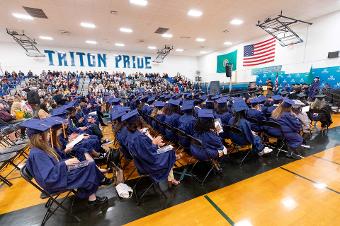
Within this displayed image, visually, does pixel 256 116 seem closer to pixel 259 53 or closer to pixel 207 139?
pixel 207 139

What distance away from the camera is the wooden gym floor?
225 cm

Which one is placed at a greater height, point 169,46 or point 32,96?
point 169,46

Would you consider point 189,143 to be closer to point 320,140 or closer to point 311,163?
point 311,163

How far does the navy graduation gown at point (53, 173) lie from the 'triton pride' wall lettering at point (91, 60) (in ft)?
59.2

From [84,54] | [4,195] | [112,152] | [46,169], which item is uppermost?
[84,54]

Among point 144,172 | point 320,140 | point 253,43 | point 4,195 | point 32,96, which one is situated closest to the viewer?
point 144,172

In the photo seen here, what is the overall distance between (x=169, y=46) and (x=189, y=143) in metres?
15.0

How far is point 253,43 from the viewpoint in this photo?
1466cm

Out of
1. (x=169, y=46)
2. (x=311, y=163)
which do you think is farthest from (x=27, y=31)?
(x=311, y=163)

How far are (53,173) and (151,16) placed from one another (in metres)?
8.95

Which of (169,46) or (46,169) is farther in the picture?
(169,46)

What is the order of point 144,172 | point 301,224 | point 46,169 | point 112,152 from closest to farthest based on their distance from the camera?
point 46,169
point 301,224
point 144,172
point 112,152

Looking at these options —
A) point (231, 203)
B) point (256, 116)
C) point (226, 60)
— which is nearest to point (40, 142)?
point (231, 203)

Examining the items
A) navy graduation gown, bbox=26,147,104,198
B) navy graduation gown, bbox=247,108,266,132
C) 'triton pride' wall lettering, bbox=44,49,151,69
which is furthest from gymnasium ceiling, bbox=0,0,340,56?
navy graduation gown, bbox=26,147,104,198
